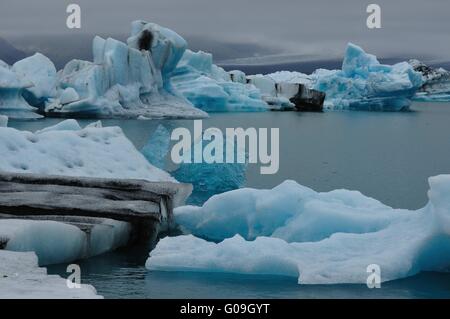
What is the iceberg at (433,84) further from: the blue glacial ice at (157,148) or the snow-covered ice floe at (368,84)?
the blue glacial ice at (157,148)

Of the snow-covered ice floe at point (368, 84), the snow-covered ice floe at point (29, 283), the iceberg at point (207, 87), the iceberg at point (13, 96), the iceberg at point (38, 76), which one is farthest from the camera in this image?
the snow-covered ice floe at point (368, 84)

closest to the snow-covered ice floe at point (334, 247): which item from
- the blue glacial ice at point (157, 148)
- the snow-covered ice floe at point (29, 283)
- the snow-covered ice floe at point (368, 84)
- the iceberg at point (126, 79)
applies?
the snow-covered ice floe at point (29, 283)

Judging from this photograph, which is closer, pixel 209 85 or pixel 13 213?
pixel 13 213

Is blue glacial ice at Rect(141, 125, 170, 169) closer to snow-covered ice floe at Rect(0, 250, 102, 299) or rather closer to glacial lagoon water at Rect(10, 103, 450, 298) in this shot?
glacial lagoon water at Rect(10, 103, 450, 298)

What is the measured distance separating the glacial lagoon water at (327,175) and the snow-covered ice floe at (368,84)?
5.01 ft

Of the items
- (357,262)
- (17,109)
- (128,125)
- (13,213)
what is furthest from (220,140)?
(17,109)

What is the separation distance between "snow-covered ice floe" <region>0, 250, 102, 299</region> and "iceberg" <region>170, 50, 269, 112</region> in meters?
38.9

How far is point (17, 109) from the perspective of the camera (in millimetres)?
37656

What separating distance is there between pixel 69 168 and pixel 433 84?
3179 inches

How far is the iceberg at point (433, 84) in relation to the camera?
282 ft

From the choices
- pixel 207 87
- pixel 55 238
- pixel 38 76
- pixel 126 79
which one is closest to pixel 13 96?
pixel 38 76

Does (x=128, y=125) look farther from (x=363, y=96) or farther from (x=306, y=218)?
(x=306, y=218)
